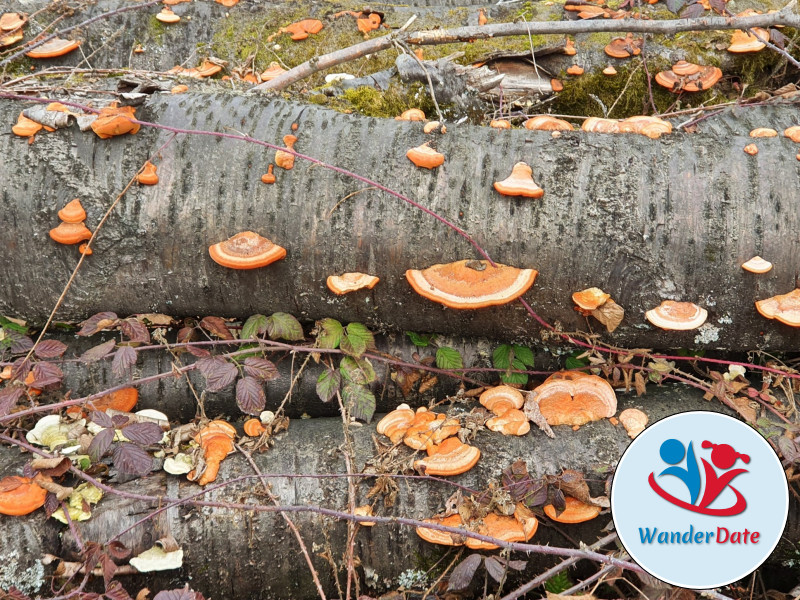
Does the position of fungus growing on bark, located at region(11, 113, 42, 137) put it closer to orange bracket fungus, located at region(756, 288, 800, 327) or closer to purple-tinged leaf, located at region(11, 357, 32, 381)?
purple-tinged leaf, located at region(11, 357, 32, 381)

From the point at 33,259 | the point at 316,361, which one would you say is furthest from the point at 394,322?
the point at 33,259

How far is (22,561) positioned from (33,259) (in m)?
1.66

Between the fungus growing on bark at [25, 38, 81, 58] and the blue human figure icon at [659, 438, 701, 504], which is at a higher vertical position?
the fungus growing on bark at [25, 38, 81, 58]

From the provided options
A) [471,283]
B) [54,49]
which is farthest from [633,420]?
[54,49]

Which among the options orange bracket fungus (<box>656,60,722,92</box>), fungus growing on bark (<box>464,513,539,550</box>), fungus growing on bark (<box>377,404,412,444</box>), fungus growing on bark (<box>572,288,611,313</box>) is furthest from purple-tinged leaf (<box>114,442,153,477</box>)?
orange bracket fungus (<box>656,60,722,92</box>)

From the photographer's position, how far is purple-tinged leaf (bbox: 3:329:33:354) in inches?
147

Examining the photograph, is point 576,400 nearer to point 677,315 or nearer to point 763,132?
point 677,315

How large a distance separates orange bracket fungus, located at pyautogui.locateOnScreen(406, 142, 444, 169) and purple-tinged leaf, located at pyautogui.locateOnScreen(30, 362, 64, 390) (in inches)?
90.0

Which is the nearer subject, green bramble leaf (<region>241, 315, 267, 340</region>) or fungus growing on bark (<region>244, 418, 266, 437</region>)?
fungus growing on bark (<region>244, 418, 266, 437</region>)

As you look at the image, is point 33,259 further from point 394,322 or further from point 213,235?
point 394,322

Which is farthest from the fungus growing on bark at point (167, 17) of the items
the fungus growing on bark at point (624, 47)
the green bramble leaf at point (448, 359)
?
the green bramble leaf at point (448, 359)

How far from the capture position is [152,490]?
120 inches

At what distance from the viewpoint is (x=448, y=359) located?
12.2 ft

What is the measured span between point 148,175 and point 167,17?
381 cm
